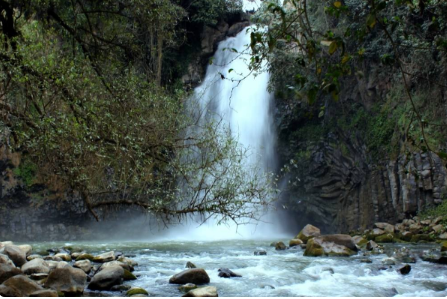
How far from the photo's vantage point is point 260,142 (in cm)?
2052

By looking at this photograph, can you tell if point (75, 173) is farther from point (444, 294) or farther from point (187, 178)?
point (444, 294)

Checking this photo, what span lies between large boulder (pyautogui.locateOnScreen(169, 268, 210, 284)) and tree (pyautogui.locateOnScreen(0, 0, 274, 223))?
1.36 meters

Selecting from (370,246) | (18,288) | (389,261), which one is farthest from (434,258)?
(18,288)

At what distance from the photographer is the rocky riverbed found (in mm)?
6629

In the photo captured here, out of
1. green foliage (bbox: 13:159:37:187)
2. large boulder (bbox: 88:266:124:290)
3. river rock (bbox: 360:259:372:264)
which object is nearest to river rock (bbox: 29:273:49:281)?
large boulder (bbox: 88:266:124:290)

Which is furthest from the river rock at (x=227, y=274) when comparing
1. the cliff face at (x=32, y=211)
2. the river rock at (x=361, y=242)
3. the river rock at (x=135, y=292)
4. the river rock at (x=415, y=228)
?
the cliff face at (x=32, y=211)

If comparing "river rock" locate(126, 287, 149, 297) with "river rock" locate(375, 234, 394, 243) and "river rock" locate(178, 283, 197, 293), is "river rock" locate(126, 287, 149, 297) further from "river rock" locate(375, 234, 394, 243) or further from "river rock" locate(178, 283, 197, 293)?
"river rock" locate(375, 234, 394, 243)

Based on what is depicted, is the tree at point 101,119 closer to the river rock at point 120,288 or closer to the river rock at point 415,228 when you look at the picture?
the river rock at point 120,288

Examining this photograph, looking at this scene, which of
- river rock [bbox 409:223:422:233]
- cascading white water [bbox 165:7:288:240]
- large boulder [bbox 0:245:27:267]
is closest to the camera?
large boulder [bbox 0:245:27:267]

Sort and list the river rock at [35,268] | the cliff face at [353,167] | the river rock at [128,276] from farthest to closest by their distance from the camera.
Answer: the cliff face at [353,167], the river rock at [128,276], the river rock at [35,268]

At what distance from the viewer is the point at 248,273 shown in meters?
8.44

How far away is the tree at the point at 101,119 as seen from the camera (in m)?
5.55

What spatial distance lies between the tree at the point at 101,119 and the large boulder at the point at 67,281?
1248 millimetres

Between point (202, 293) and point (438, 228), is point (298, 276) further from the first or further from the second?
point (438, 228)
